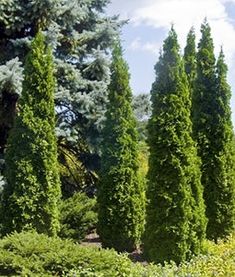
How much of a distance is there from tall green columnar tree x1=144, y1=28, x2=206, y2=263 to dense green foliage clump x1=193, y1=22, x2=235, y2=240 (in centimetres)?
196

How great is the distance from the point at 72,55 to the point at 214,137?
13.6ft

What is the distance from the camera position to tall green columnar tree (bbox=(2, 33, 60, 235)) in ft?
32.6

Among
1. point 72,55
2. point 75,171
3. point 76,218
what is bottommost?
point 76,218

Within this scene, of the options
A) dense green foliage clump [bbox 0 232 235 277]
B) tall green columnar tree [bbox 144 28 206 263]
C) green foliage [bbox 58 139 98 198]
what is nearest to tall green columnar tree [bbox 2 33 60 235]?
tall green columnar tree [bbox 144 28 206 263]

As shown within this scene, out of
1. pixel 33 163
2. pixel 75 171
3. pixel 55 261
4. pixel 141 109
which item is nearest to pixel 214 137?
pixel 141 109

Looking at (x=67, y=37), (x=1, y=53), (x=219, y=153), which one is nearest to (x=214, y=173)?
(x=219, y=153)

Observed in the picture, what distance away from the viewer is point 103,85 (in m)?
13.6

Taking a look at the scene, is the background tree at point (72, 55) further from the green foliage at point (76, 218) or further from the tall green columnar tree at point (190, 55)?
the tall green columnar tree at point (190, 55)

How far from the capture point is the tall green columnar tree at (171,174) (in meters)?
10.1

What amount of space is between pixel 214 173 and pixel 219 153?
495mm

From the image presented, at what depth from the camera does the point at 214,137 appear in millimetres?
13172

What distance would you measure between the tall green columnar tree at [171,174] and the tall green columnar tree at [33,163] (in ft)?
6.14

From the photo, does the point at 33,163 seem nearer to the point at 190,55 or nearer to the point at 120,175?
the point at 120,175

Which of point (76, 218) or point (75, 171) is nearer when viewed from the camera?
point (76, 218)
